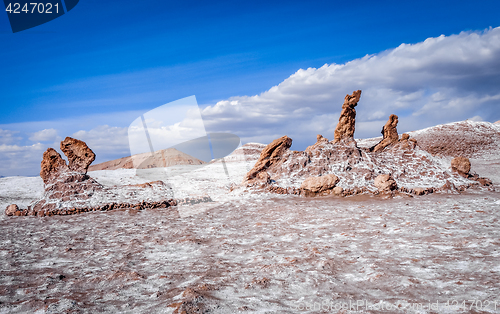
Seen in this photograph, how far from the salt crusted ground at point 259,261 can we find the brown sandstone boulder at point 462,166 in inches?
222

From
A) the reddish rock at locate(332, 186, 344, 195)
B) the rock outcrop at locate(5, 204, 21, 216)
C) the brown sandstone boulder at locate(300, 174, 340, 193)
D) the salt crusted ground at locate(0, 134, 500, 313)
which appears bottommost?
the salt crusted ground at locate(0, 134, 500, 313)

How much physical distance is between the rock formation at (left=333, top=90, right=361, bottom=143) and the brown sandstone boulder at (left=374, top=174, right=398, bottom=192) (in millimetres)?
3477

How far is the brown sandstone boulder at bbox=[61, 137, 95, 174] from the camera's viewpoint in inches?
552

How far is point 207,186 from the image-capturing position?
1689 centimetres

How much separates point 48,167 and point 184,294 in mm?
13181

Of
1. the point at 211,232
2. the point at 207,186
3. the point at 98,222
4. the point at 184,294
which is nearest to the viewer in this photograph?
the point at 184,294

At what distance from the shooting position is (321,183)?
553 inches

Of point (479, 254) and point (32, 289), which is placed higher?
point (32, 289)

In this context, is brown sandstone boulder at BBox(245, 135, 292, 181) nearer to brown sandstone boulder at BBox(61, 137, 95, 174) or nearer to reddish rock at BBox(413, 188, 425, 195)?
reddish rock at BBox(413, 188, 425, 195)

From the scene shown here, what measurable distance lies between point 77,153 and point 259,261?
1247 centimetres

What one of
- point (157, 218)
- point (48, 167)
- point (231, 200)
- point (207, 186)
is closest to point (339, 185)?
point (231, 200)

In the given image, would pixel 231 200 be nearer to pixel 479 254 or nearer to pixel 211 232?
pixel 211 232

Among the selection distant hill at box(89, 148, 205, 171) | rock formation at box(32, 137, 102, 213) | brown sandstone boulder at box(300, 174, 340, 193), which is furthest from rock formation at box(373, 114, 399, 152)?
distant hill at box(89, 148, 205, 171)

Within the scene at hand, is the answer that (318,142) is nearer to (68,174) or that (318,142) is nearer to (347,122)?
(347,122)
